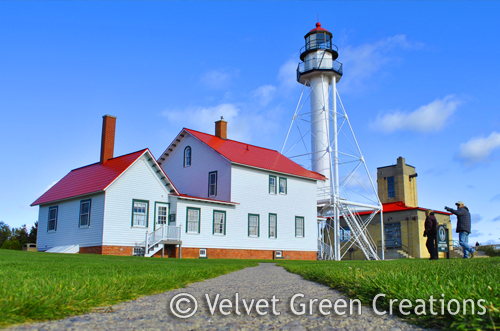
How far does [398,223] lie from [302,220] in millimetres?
A: 9885

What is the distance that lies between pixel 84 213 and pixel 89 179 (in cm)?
226

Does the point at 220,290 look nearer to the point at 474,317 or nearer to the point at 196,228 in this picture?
the point at 474,317

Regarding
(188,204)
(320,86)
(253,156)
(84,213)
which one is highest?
(320,86)

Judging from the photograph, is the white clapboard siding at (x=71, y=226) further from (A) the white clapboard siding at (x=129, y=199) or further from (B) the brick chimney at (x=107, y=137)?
(B) the brick chimney at (x=107, y=137)

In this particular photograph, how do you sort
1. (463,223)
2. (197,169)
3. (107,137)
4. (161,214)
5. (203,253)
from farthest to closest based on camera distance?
(197,169)
(107,137)
(203,253)
(161,214)
(463,223)

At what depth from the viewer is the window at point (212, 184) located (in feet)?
93.7

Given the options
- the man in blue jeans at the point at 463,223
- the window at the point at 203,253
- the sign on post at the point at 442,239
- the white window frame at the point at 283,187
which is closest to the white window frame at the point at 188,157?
the white window frame at the point at 283,187

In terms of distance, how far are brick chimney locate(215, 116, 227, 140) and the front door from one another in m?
9.00

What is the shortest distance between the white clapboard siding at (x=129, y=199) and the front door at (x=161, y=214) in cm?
23

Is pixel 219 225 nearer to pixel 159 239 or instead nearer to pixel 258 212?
pixel 258 212

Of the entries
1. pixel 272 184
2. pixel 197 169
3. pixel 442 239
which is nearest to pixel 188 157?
pixel 197 169

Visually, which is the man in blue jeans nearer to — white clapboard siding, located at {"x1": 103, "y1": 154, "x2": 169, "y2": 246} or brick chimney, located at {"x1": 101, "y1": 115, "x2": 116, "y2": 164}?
white clapboard siding, located at {"x1": 103, "y1": 154, "x2": 169, "y2": 246}

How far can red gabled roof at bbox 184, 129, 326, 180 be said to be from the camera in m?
28.9

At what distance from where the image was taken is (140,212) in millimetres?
23906
